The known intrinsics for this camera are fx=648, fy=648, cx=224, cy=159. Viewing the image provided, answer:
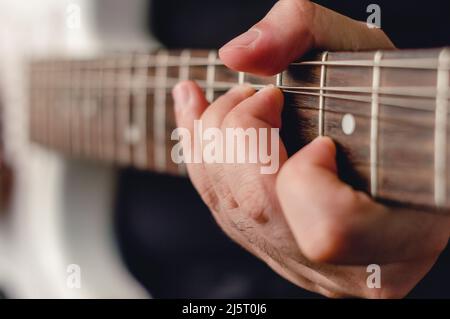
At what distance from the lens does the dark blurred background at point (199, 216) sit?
0.57m

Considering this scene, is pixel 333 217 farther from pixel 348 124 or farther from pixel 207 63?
pixel 207 63

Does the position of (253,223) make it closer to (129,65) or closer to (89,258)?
(129,65)

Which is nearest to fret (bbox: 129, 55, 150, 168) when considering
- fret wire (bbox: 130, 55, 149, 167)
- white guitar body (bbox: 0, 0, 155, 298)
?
fret wire (bbox: 130, 55, 149, 167)

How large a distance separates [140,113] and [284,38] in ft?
0.92

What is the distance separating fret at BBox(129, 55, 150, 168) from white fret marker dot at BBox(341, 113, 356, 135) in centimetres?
31

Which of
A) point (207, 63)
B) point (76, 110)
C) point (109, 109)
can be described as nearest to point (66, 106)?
point (76, 110)

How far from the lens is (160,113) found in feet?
2.04

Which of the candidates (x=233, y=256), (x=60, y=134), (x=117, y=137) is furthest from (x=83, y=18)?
(x=233, y=256)

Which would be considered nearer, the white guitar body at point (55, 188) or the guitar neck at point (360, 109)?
the guitar neck at point (360, 109)

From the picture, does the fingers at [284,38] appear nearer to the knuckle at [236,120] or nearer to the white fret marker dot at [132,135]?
the knuckle at [236,120]

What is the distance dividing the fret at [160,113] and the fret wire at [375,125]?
0.94 ft

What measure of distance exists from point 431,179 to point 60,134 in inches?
25.5

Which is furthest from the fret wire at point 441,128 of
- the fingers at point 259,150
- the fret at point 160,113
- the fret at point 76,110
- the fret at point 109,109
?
the fret at point 76,110

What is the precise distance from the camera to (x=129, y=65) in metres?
0.67
